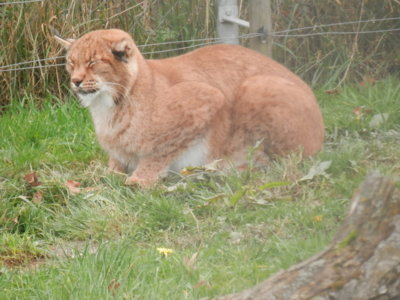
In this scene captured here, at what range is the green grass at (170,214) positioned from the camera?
3.97 metres

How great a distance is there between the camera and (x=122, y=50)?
19.4 feet

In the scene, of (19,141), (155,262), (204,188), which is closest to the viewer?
(155,262)

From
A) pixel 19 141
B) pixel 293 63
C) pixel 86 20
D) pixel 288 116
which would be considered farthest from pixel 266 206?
pixel 86 20

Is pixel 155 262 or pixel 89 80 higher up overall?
pixel 89 80

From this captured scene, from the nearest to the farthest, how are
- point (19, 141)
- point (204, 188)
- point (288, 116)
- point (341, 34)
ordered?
point (204, 188) < point (288, 116) < point (19, 141) < point (341, 34)

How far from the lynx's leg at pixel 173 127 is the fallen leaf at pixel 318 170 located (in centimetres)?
105

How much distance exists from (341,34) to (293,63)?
49 cm

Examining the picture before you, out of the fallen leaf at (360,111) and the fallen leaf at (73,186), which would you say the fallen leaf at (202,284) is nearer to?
the fallen leaf at (73,186)

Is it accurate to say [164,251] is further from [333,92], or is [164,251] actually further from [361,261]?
[333,92]

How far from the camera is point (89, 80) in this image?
583 cm

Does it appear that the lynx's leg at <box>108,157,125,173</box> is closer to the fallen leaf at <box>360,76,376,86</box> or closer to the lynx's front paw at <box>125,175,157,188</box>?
the lynx's front paw at <box>125,175,157,188</box>

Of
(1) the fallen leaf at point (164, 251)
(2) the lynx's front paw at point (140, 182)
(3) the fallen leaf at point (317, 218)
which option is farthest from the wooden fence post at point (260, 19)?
(3) the fallen leaf at point (317, 218)

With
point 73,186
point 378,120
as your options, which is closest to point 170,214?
point 73,186

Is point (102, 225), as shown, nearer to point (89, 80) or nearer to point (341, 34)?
point (89, 80)
